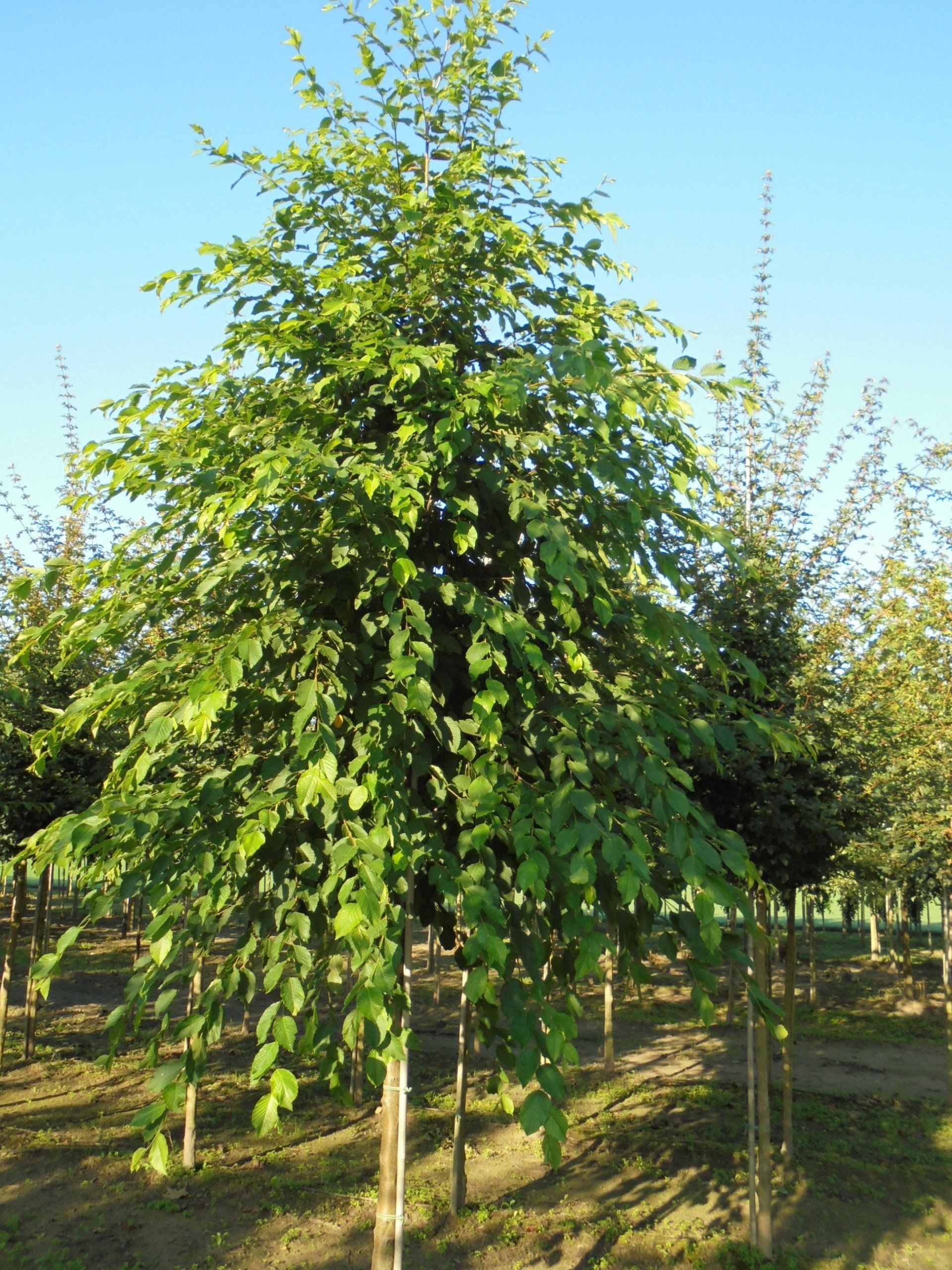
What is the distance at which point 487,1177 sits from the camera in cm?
915

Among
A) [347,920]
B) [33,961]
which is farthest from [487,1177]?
[347,920]

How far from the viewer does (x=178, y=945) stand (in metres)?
3.05

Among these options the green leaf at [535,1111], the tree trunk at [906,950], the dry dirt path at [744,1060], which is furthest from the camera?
the tree trunk at [906,950]

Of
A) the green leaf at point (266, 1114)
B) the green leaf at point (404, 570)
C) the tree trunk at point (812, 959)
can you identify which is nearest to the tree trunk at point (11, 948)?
the green leaf at point (266, 1114)

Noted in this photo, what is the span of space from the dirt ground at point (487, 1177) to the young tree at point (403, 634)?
4801 millimetres

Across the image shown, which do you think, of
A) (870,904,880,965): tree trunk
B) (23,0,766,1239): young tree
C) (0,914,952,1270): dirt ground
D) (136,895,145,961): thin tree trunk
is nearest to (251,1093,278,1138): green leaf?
(23,0,766,1239): young tree

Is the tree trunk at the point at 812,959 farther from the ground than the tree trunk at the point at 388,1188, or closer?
closer

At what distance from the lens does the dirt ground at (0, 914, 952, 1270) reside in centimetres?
751

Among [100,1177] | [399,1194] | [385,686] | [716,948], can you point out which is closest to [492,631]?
[385,686]

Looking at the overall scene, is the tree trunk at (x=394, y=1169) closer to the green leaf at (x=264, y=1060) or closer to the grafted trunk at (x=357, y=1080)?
the green leaf at (x=264, y=1060)

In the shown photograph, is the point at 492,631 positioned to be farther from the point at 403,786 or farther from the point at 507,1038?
the point at 507,1038

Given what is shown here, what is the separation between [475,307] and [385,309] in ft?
1.38

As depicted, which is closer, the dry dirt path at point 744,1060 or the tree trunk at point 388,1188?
the tree trunk at point 388,1188

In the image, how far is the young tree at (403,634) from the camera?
116 inches
